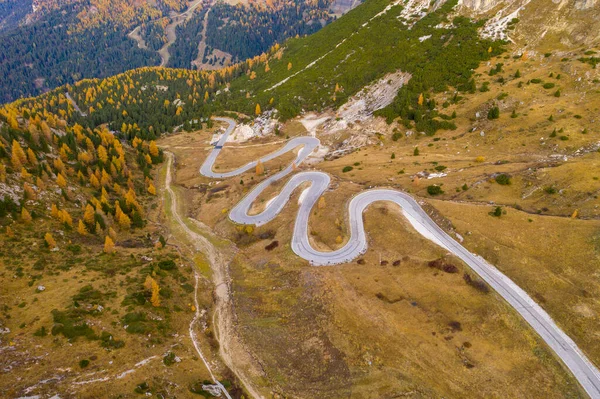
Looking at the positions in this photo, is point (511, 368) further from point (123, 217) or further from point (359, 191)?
point (123, 217)

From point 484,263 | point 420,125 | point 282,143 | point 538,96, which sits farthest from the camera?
point 282,143

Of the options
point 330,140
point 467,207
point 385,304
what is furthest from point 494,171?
point 330,140

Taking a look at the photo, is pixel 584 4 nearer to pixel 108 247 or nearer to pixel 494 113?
pixel 494 113

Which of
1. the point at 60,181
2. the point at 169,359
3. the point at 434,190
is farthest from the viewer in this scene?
the point at 60,181

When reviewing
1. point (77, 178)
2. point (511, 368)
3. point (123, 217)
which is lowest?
point (511, 368)

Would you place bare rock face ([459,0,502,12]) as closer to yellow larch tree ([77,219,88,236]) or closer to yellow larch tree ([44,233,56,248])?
yellow larch tree ([77,219,88,236])

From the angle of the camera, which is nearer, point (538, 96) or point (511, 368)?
point (511, 368)

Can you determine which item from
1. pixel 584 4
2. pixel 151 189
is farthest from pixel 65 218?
pixel 584 4
